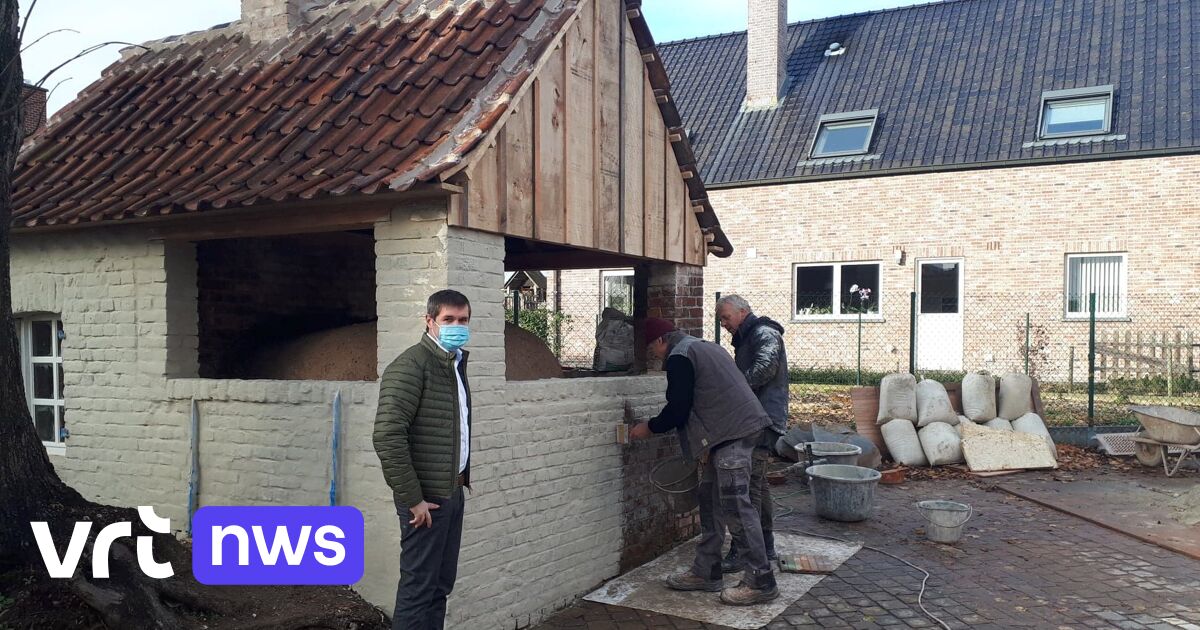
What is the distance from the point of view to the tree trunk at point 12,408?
4645 millimetres

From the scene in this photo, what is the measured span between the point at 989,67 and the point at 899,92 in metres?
1.98

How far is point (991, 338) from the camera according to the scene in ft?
59.7

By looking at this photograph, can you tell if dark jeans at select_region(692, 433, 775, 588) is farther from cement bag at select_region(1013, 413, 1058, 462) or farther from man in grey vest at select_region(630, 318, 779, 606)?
cement bag at select_region(1013, 413, 1058, 462)

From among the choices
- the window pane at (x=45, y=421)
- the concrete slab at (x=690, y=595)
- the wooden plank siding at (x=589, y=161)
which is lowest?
the concrete slab at (x=690, y=595)

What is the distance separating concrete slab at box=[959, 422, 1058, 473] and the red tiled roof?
7.69 metres

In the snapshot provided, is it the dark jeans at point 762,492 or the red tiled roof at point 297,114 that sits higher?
the red tiled roof at point 297,114

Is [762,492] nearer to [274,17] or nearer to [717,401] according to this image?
[717,401]

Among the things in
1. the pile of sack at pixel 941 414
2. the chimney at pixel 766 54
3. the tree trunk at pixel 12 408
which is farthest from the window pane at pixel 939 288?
the tree trunk at pixel 12 408

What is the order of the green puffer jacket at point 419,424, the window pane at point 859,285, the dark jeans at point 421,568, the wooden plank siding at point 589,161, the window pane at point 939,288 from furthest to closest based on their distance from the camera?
the window pane at point 859,285 < the window pane at point 939,288 < the wooden plank siding at point 589,161 < the dark jeans at point 421,568 < the green puffer jacket at point 419,424

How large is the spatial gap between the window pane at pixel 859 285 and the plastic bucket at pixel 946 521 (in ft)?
40.6

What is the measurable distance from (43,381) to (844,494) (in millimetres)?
6699

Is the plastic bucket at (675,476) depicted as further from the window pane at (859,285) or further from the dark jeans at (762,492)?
the window pane at (859,285)

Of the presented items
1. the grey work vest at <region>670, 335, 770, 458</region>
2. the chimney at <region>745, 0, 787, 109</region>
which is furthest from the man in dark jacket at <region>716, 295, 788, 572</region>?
the chimney at <region>745, 0, 787, 109</region>

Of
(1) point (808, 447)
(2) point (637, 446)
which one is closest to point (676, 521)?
(2) point (637, 446)
